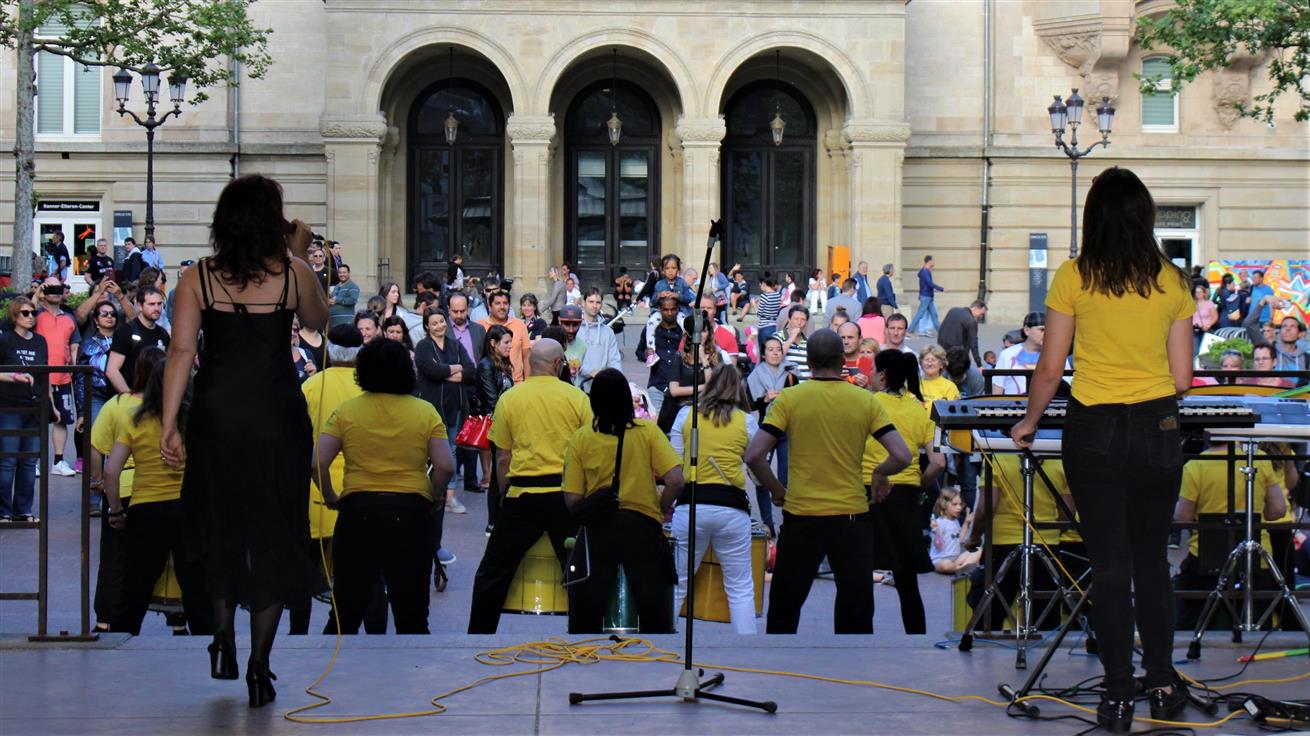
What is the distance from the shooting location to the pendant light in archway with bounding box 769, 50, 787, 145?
114 feet

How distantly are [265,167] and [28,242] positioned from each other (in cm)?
1031

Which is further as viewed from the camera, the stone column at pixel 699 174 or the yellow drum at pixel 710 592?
the stone column at pixel 699 174

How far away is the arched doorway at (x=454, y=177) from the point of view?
36.2 meters

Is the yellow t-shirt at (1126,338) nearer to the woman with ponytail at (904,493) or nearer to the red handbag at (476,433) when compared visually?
the woman with ponytail at (904,493)

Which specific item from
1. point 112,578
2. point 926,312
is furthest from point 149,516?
point 926,312

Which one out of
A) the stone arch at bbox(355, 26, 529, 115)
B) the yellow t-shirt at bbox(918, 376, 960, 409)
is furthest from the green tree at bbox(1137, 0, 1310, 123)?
the yellow t-shirt at bbox(918, 376, 960, 409)

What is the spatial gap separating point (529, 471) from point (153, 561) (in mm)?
2066

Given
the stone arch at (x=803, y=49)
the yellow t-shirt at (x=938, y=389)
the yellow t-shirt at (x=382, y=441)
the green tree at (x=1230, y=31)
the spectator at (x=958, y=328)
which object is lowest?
the yellow t-shirt at (x=382, y=441)

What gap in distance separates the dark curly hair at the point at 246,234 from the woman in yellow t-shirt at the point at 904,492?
13.7 feet

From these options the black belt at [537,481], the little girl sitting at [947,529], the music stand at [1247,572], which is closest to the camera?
the music stand at [1247,572]

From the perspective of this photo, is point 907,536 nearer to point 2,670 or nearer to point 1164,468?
point 1164,468

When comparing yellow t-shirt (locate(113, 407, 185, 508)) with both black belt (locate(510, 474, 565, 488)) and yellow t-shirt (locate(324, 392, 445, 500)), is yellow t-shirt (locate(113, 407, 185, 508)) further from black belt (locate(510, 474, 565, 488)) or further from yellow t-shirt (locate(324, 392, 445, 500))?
black belt (locate(510, 474, 565, 488))

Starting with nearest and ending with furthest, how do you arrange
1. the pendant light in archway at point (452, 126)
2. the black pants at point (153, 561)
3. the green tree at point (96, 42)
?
the black pants at point (153, 561) < the green tree at point (96, 42) < the pendant light in archway at point (452, 126)

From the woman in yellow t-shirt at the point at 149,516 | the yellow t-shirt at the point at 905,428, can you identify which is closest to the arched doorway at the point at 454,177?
the yellow t-shirt at the point at 905,428
